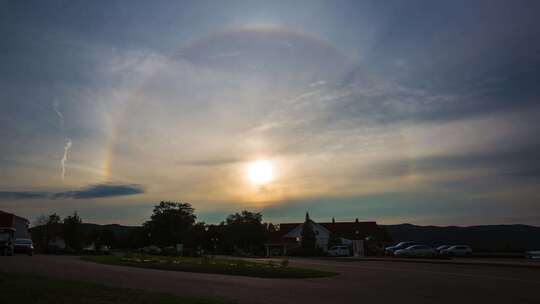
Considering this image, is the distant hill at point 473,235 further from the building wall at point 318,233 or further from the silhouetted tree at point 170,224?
the silhouetted tree at point 170,224

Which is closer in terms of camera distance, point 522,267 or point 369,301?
point 369,301

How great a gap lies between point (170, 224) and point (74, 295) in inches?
4405

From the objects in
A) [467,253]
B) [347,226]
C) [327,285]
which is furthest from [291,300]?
[347,226]

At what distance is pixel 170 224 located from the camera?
123 m

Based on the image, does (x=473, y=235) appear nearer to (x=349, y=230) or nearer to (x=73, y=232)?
(x=349, y=230)

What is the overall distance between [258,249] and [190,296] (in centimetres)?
8047

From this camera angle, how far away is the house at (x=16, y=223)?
8450cm

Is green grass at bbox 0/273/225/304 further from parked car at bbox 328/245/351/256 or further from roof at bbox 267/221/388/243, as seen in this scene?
roof at bbox 267/221/388/243

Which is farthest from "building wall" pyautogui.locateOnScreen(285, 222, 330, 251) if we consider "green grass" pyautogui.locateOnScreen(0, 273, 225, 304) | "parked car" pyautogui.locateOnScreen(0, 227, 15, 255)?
"green grass" pyautogui.locateOnScreen(0, 273, 225, 304)

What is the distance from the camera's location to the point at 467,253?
2392 inches

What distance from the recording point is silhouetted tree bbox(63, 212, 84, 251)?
84188mm

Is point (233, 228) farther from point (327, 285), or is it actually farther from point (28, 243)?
point (327, 285)

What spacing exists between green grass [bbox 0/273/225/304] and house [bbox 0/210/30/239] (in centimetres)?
6900

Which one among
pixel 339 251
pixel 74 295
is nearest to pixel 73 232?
pixel 339 251
